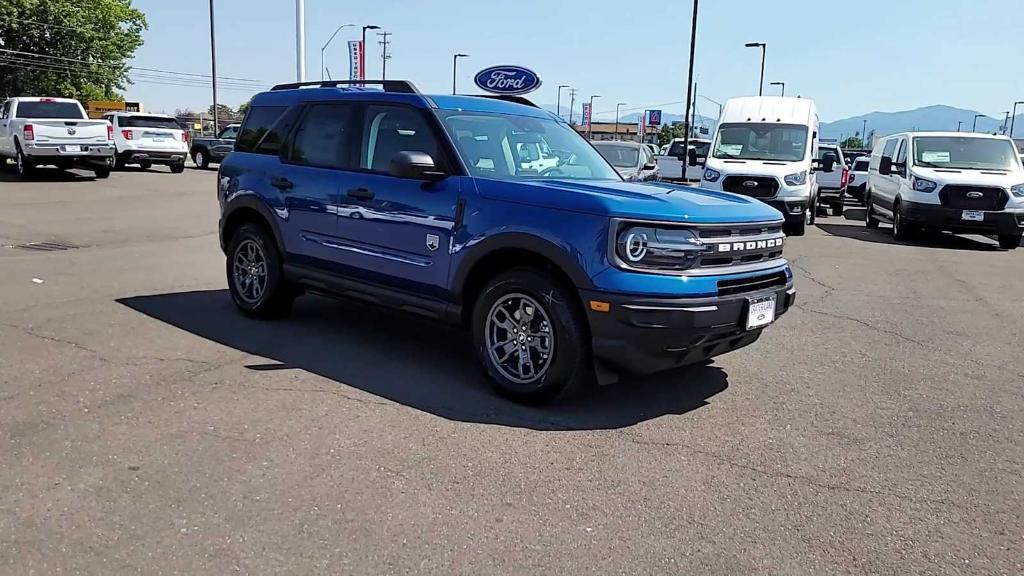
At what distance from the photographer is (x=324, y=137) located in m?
6.04

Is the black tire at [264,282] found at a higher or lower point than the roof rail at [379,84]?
lower

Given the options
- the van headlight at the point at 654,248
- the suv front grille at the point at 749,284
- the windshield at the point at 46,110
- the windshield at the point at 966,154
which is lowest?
the suv front grille at the point at 749,284

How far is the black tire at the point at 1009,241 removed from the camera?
44.8 feet

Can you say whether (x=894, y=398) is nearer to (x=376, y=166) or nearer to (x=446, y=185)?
(x=446, y=185)

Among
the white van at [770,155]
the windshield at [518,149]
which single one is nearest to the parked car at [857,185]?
the white van at [770,155]

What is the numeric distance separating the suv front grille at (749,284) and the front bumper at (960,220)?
10.2m

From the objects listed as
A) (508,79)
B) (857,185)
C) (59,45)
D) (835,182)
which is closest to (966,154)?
(835,182)

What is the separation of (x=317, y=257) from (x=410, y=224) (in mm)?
1078

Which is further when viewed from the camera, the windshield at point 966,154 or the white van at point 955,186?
the windshield at point 966,154

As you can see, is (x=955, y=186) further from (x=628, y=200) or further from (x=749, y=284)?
(x=628, y=200)

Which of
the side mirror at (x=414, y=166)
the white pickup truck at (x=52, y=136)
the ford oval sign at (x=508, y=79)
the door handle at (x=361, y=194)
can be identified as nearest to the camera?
the side mirror at (x=414, y=166)

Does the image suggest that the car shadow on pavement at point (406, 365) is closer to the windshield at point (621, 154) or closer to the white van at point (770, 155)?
the white van at point (770, 155)

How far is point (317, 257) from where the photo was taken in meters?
A: 5.99

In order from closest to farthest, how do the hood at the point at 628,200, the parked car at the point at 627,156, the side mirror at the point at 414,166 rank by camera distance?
the hood at the point at 628,200 → the side mirror at the point at 414,166 → the parked car at the point at 627,156
